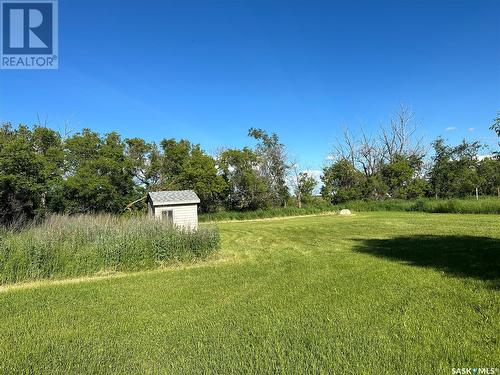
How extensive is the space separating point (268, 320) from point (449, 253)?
261 inches

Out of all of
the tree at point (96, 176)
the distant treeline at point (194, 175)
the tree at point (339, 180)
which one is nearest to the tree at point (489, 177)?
the distant treeline at point (194, 175)

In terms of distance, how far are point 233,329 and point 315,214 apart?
2857 cm

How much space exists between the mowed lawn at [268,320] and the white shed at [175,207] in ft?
33.4

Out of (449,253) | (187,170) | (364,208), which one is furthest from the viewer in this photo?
(364,208)

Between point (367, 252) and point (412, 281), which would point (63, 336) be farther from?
point (367, 252)

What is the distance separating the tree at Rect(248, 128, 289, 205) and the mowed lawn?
88.6 ft

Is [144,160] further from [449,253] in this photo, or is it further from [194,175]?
[449,253]

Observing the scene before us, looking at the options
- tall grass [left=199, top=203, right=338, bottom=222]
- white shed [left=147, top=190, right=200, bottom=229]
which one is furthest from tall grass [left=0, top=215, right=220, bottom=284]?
tall grass [left=199, top=203, right=338, bottom=222]

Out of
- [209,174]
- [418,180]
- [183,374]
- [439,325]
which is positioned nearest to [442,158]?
[418,180]

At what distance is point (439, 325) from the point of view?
392 centimetres

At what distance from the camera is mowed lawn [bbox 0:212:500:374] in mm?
3260

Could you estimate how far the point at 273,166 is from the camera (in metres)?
35.8

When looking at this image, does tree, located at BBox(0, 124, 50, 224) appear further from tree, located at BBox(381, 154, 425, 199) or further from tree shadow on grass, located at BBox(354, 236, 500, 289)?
tree, located at BBox(381, 154, 425, 199)

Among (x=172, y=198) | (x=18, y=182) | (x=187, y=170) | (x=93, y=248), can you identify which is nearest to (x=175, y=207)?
(x=172, y=198)
